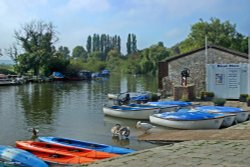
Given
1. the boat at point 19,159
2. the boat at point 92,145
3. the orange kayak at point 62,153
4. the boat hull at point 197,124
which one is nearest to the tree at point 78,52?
the boat hull at point 197,124

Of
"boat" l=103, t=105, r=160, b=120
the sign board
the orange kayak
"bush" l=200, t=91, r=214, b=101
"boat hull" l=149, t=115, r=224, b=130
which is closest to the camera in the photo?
the orange kayak

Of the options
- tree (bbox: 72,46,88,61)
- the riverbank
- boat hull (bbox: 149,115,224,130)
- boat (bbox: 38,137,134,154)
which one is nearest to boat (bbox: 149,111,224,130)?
boat hull (bbox: 149,115,224,130)

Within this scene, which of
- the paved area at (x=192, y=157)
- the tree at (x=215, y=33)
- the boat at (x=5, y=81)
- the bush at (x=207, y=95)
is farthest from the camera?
the tree at (x=215, y=33)

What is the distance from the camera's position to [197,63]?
A: 28.3 m

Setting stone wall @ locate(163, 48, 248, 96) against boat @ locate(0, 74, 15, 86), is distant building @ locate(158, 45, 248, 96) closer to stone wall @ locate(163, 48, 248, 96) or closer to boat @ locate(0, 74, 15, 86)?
stone wall @ locate(163, 48, 248, 96)

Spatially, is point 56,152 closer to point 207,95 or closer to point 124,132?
point 124,132

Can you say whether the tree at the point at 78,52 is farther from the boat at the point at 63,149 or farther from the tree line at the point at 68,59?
the boat at the point at 63,149

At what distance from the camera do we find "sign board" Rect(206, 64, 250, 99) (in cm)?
2595

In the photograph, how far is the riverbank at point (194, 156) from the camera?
9.60m

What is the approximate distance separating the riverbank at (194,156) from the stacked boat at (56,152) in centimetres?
218

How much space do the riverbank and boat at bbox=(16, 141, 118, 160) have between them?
7.19 feet

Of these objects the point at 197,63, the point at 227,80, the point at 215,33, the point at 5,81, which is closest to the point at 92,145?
the point at 227,80

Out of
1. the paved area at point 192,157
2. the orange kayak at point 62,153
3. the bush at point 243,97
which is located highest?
the bush at point 243,97

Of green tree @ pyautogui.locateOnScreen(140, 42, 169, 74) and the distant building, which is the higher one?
green tree @ pyautogui.locateOnScreen(140, 42, 169, 74)
